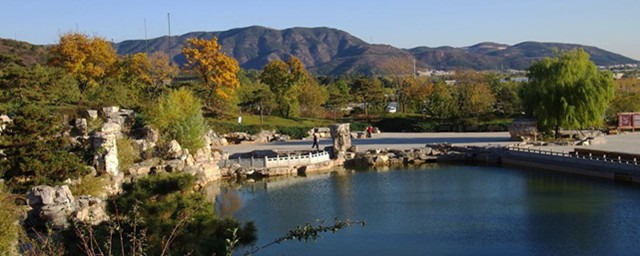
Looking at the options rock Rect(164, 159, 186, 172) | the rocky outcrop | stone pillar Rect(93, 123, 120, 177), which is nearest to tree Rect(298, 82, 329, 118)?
rock Rect(164, 159, 186, 172)

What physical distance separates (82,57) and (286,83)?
15817 millimetres

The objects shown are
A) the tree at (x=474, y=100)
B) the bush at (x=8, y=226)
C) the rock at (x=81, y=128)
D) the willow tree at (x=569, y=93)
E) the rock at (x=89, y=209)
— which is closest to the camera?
the bush at (x=8, y=226)

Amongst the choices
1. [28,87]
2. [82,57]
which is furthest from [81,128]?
[82,57]

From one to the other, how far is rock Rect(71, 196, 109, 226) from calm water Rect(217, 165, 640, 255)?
3.88m

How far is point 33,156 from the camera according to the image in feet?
58.1

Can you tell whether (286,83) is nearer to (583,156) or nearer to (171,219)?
(583,156)

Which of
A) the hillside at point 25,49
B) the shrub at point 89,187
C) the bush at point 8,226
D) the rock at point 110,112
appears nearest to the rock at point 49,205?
the bush at point 8,226

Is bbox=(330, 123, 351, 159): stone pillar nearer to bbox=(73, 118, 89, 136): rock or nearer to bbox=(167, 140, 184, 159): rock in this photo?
bbox=(167, 140, 184, 159): rock

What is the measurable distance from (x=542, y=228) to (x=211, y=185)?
13.5 m

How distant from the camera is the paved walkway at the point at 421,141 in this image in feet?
99.3

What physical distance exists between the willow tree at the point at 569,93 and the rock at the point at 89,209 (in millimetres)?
22610

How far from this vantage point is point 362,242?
15.9m

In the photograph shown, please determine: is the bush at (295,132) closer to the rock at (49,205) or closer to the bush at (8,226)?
the rock at (49,205)

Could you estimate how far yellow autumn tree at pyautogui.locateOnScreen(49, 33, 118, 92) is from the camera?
3778 cm
